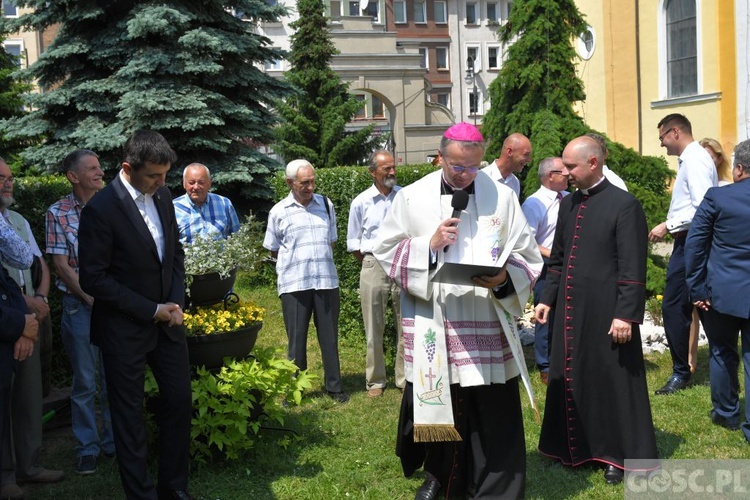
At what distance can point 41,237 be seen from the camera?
7.52 meters

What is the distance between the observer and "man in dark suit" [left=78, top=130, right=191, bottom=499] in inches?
179

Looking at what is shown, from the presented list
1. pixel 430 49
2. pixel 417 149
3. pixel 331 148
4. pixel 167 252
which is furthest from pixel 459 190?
pixel 430 49

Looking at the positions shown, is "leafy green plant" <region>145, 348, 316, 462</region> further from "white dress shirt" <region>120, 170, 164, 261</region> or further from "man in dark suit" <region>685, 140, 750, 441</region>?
"man in dark suit" <region>685, 140, 750, 441</region>

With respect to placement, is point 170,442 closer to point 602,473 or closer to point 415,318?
point 415,318

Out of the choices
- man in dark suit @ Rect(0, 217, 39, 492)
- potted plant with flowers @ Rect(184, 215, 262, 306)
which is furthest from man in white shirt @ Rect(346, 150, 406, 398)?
man in dark suit @ Rect(0, 217, 39, 492)

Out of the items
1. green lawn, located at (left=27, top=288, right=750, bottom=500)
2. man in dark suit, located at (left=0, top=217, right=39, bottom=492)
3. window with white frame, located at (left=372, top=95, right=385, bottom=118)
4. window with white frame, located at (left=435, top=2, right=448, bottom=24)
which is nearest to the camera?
man in dark suit, located at (left=0, top=217, right=39, bottom=492)

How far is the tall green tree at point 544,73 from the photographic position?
1221cm

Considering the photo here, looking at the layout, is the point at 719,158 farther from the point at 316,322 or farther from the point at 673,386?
the point at 316,322

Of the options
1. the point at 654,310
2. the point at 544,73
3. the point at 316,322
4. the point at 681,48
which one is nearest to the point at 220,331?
the point at 316,322

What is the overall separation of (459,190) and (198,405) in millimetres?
2383

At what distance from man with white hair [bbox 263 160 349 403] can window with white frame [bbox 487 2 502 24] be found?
5375 cm

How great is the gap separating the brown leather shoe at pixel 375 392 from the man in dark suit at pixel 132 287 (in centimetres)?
302

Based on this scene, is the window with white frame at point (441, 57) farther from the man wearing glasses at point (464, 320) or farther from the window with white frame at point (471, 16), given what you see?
the man wearing glasses at point (464, 320)

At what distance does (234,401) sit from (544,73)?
8.72m
